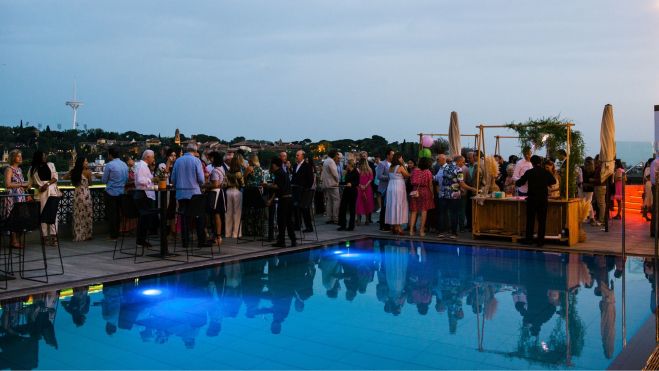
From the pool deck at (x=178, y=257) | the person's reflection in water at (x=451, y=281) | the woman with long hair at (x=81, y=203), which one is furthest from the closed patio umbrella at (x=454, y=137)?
the woman with long hair at (x=81, y=203)

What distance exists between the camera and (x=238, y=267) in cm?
876

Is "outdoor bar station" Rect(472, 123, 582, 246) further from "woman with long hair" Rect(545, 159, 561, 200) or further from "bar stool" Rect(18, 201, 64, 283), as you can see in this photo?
"bar stool" Rect(18, 201, 64, 283)

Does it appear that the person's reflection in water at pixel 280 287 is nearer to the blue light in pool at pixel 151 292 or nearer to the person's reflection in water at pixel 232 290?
the person's reflection in water at pixel 232 290

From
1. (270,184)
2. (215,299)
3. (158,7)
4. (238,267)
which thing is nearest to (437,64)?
(158,7)

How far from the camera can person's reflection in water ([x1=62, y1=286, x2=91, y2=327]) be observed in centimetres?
594

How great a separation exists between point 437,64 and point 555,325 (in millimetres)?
22125

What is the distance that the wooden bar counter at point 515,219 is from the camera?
36.0 feet

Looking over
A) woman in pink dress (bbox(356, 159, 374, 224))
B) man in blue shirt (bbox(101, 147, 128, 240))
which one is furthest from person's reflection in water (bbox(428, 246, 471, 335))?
man in blue shirt (bbox(101, 147, 128, 240))

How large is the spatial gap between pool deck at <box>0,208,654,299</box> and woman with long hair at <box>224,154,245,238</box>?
0.85 feet

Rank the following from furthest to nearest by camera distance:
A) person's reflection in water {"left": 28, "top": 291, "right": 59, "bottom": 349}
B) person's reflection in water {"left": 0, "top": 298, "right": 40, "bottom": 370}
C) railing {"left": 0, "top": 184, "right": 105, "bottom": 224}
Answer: railing {"left": 0, "top": 184, "right": 105, "bottom": 224} → person's reflection in water {"left": 28, "top": 291, "right": 59, "bottom": 349} → person's reflection in water {"left": 0, "top": 298, "right": 40, "bottom": 370}

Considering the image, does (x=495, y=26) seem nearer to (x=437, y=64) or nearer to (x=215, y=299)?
(x=437, y=64)

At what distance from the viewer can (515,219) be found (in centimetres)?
1154

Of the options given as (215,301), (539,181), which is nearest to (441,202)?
(539,181)

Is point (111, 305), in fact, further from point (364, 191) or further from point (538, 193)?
point (364, 191)
